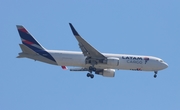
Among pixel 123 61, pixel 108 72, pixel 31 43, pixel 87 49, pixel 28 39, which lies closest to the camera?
pixel 87 49

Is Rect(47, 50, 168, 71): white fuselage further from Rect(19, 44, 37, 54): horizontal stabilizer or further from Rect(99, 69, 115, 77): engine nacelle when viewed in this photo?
Rect(19, 44, 37, 54): horizontal stabilizer

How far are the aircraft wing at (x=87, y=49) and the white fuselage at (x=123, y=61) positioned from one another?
96 centimetres

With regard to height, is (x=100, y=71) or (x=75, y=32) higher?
(x=75, y=32)

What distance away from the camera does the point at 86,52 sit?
80062 millimetres

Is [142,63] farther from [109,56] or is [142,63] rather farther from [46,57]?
[46,57]

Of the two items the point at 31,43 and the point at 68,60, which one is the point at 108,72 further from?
the point at 31,43

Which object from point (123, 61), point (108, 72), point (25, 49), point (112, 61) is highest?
point (25, 49)

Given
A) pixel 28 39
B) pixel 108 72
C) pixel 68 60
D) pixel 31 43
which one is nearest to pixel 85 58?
pixel 68 60

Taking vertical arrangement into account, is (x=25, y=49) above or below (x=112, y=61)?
above

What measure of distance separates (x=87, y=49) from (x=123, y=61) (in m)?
5.05

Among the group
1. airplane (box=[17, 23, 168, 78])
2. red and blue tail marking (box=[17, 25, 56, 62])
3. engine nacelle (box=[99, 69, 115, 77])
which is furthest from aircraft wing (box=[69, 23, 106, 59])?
red and blue tail marking (box=[17, 25, 56, 62])

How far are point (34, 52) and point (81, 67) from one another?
6.81 meters

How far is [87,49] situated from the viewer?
79688 millimetres

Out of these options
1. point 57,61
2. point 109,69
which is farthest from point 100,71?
point 57,61
